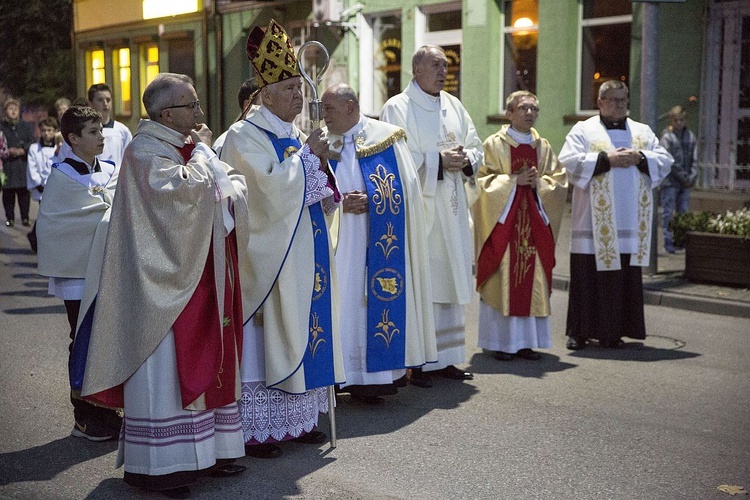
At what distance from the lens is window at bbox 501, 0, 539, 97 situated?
57.5 ft

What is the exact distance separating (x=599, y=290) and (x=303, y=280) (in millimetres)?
3588

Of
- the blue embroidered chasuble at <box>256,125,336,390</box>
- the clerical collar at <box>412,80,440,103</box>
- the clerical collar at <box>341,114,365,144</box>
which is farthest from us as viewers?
the clerical collar at <box>412,80,440,103</box>

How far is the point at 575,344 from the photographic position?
27.6 ft

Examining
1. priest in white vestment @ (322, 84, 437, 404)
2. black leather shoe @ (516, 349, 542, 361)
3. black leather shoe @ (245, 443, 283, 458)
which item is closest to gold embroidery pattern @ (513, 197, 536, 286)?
black leather shoe @ (516, 349, 542, 361)

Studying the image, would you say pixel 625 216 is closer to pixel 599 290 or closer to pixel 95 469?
pixel 599 290

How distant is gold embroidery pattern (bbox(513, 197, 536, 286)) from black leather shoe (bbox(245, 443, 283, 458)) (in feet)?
10.1

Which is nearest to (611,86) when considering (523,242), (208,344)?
(523,242)

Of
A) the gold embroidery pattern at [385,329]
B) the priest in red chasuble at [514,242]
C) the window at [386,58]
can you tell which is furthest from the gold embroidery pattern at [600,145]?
the window at [386,58]

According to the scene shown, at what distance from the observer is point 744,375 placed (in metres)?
7.38

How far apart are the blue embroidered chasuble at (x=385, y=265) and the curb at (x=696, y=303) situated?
453 centimetres

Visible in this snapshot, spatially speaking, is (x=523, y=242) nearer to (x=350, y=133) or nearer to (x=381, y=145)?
(x=381, y=145)

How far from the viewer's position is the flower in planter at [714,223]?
10609 millimetres

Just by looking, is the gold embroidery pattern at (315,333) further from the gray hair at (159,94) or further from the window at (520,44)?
the window at (520,44)

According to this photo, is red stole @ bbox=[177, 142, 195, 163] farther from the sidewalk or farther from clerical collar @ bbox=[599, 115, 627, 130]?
the sidewalk
